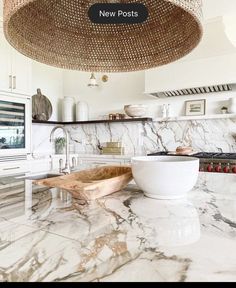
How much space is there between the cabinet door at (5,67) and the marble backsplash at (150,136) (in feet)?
3.02

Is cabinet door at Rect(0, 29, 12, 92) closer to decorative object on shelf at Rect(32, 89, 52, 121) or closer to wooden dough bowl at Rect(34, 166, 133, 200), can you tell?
decorative object on shelf at Rect(32, 89, 52, 121)

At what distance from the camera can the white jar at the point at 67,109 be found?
3.91 m

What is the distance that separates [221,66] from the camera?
2621 millimetres

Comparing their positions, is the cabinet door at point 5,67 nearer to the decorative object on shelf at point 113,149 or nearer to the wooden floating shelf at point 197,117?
the decorative object on shelf at point 113,149

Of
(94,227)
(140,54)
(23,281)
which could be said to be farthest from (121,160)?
(23,281)

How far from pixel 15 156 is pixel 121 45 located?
2.25 m

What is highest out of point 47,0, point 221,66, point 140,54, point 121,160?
point 221,66

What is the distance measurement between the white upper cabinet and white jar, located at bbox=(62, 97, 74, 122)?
874 mm

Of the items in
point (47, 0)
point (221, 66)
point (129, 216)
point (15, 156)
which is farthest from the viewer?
point (15, 156)

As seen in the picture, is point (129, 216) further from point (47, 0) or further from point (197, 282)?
point (47, 0)

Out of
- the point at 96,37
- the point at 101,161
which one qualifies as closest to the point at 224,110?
the point at 101,161

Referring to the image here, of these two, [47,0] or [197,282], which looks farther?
[47,0]

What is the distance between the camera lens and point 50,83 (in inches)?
157

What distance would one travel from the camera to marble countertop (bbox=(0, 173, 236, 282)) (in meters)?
0.39
